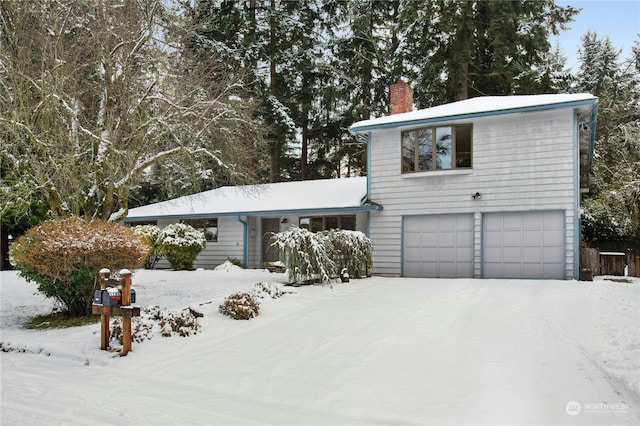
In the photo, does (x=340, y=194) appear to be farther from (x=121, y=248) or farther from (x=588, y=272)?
(x=121, y=248)

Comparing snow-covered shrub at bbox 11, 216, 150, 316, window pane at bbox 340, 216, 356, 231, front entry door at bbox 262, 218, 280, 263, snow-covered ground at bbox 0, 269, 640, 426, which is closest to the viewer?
snow-covered ground at bbox 0, 269, 640, 426

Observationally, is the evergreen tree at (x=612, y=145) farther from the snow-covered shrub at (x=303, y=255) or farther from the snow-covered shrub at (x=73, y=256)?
the snow-covered shrub at (x=73, y=256)

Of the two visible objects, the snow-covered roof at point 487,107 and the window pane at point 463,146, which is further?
the window pane at point 463,146

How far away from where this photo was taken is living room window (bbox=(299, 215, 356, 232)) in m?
16.2

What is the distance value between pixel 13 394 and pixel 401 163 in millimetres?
11593

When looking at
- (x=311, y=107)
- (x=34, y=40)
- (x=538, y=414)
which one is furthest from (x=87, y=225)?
(x=311, y=107)

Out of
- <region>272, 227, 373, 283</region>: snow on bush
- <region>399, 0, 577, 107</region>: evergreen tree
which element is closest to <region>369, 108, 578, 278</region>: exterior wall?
<region>272, 227, 373, 283</region>: snow on bush

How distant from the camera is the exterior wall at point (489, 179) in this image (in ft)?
39.7

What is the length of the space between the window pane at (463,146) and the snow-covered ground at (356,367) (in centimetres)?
541

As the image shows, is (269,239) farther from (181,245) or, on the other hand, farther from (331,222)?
(181,245)

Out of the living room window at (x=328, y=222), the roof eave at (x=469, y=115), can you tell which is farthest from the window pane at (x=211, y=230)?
the roof eave at (x=469, y=115)

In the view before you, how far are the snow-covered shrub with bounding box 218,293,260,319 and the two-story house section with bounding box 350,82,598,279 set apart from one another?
6792 millimetres

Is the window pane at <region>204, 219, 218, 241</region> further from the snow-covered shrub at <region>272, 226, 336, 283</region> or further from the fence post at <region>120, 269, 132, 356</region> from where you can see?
the fence post at <region>120, 269, 132, 356</region>

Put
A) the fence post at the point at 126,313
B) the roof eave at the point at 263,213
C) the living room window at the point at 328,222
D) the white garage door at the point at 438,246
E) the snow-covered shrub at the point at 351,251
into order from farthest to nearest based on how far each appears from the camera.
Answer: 1. the living room window at the point at 328,222
2. the roof eave at the point at 263,213
3. the white garage door at the point at 438,246
4. the snow-covered shrub at the point at 351,251
5. the fence post at the point at 126,313
